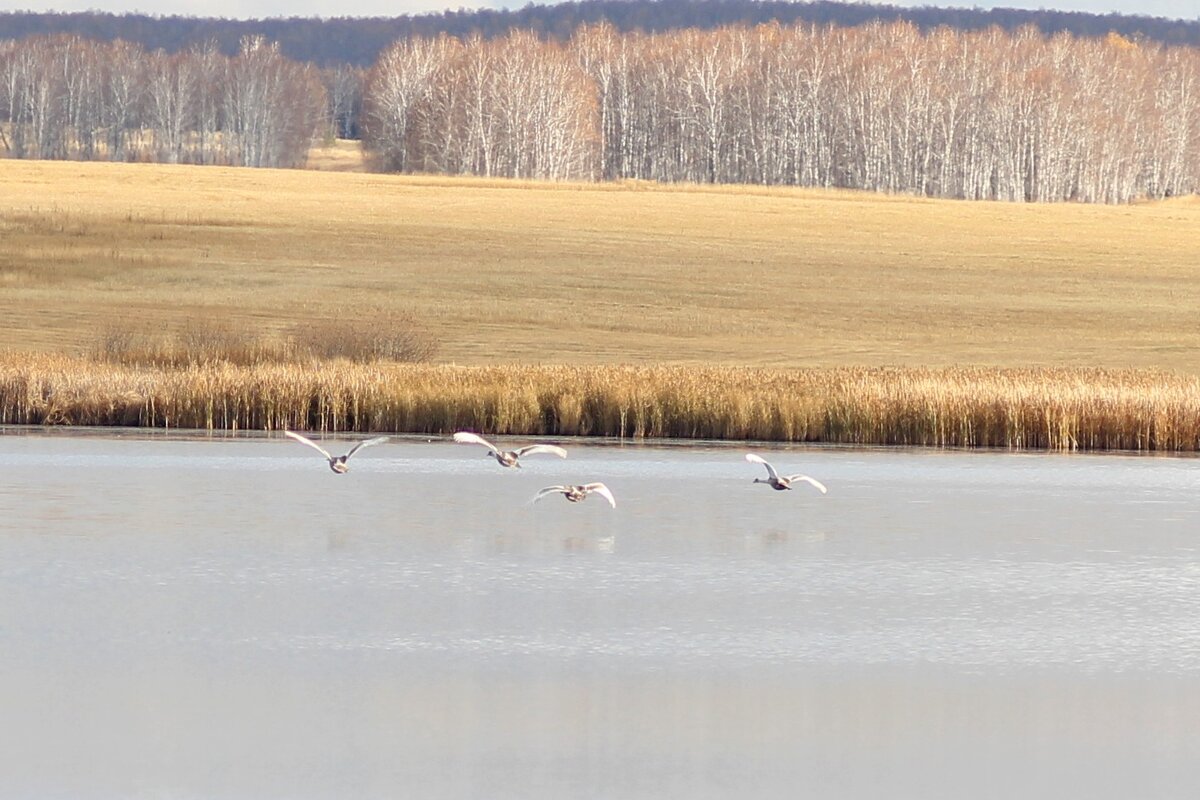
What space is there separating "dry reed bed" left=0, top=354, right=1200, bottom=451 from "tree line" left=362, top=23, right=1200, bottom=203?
5898cm

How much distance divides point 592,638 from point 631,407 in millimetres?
11555

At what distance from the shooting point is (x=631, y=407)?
68.0 ft

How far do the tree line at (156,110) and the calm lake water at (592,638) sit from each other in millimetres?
91488

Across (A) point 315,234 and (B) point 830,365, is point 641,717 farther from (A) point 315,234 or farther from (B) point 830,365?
(A) point 315,234

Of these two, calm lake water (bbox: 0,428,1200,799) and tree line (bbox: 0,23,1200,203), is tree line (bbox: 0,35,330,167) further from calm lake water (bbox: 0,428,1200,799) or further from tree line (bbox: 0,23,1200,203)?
calm lake water (bbox: 0,428,1200,799)

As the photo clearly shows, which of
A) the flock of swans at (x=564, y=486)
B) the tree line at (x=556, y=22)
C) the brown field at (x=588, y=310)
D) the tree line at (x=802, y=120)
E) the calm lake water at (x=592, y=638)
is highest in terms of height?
the tree line at (x=556, y=22)

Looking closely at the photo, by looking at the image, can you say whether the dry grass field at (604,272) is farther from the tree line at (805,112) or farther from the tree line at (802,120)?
the tree line at (805,112)

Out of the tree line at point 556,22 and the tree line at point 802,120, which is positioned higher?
the tree line at point 556,22

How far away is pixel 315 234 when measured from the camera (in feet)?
147

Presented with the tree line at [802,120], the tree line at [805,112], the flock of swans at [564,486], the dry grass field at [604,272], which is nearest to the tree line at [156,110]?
the tree line at [805,112]

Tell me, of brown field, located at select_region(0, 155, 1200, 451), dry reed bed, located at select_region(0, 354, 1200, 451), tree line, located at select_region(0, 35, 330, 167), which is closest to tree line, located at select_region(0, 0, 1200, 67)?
tree line, located at select_region(0, 35, 330, 167)

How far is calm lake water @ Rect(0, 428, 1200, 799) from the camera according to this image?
6.82 m

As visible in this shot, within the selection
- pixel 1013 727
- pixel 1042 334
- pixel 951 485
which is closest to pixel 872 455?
pixel 951 485

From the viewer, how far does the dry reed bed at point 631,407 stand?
1980cm
